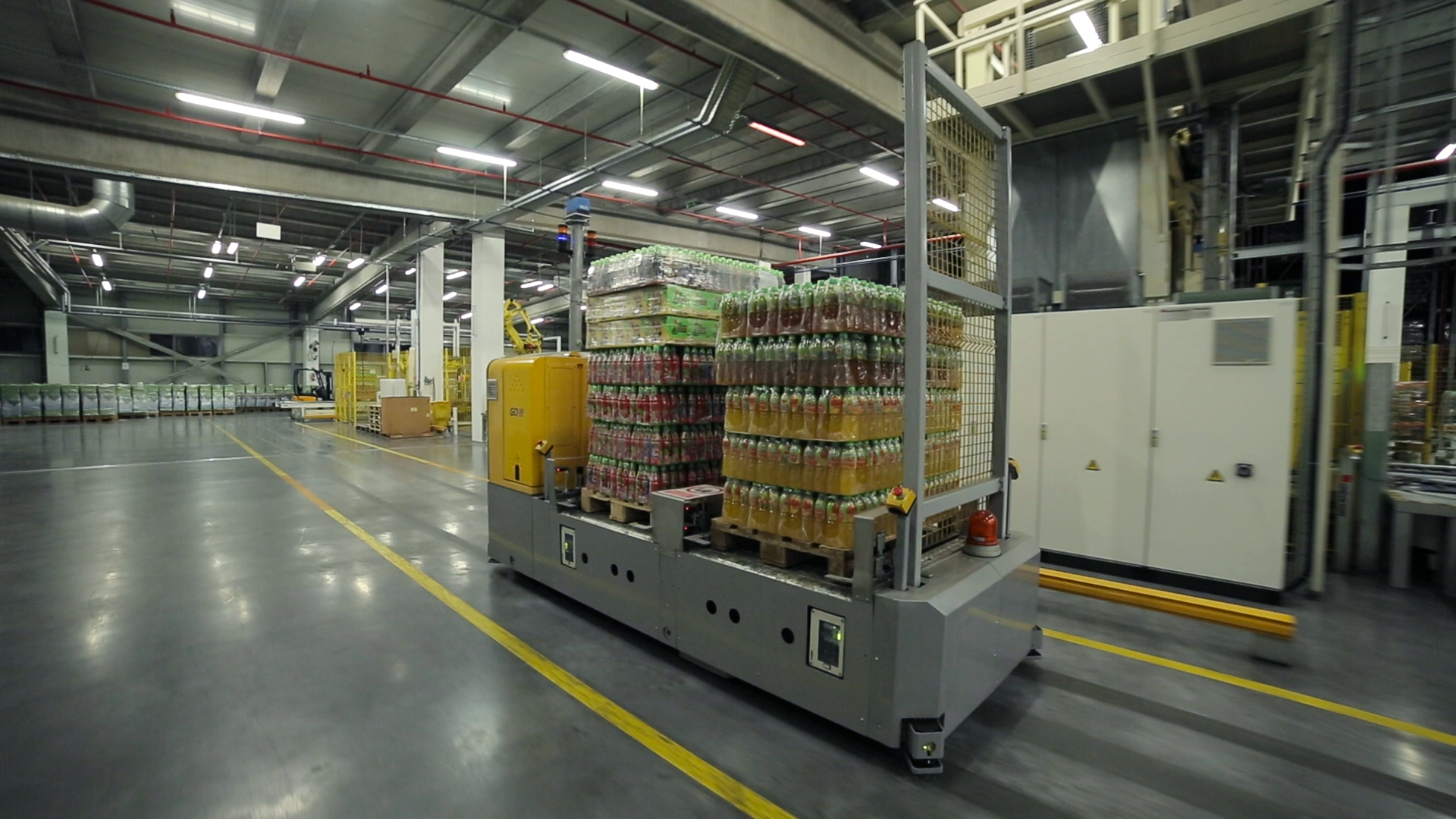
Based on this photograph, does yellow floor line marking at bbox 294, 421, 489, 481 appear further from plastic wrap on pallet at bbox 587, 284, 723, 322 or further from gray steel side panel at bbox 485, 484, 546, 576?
plastic wrap on pallet at bbox 587, 284, 723, 322

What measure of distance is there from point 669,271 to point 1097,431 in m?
4.12

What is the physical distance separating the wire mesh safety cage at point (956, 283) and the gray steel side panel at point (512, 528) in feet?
9.85

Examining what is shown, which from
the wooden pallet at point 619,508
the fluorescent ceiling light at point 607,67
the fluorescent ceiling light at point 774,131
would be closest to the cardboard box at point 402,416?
the fluorescent ceiling light at point 607,67

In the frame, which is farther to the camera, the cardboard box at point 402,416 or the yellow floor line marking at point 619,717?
the cardboard box at point 402,416

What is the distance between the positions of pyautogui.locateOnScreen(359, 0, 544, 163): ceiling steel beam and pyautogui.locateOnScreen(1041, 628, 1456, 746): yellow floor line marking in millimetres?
8725

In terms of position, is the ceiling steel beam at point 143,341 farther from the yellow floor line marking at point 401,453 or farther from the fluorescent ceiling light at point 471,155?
the fluorescent ceiling light at point 471,155

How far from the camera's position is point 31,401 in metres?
19.6

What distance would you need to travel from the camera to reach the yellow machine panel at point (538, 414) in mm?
4625

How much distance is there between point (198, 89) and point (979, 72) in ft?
41.1

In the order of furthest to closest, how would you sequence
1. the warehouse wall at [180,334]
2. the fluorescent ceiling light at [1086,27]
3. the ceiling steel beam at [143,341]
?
the warehouse wall at [180,334] < the ceiling steel beam at [143,341] < the fluorescent ceiling light at [1086,27]

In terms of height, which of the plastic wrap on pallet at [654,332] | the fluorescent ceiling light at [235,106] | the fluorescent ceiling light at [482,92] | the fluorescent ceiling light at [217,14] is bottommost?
the plastic wrap on pallet at [654,332]

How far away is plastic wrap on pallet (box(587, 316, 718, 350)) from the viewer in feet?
12.4

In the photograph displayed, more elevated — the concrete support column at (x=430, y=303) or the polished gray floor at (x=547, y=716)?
the concrete support column at (x=430, y=303)

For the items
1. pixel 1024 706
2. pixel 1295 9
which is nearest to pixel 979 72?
pixel 1295 9
